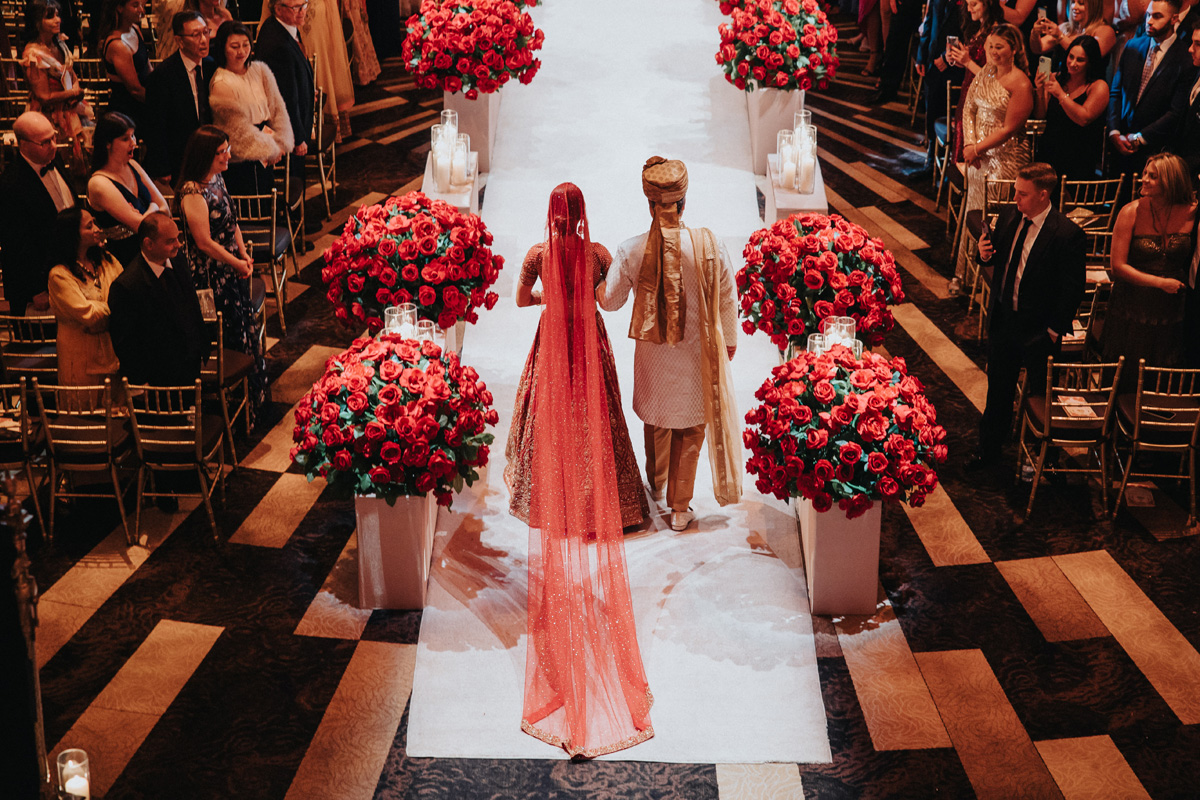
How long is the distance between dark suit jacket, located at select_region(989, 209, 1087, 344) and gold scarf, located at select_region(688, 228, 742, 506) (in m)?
1.55

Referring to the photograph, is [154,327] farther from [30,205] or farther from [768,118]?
[768,118]

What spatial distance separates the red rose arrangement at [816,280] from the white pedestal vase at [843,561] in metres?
0.99

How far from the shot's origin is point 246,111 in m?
Result: 6.68

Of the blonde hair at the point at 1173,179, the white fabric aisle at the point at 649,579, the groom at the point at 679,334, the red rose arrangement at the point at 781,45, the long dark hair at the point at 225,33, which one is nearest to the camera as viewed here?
the white fabric aisle at the point at 649,579

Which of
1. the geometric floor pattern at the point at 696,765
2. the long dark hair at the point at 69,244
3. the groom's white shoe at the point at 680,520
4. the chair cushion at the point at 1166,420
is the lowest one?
the geometric floor pattern at the point at 696,765

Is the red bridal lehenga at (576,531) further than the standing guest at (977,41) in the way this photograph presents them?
No

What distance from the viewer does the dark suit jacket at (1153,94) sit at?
665 centimetres

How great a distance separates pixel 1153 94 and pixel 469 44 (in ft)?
13.6

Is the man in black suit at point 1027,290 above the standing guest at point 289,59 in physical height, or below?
below

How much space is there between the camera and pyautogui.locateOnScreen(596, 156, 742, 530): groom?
457 cm

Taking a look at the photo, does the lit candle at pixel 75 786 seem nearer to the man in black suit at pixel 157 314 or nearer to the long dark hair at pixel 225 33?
the man in black suit at pixel 157 314

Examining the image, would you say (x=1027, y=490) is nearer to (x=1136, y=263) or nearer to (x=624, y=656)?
(x=1136, y=263)

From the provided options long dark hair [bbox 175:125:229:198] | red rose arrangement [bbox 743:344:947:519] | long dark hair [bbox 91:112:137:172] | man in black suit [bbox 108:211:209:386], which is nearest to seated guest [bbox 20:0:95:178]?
long dark hair [bbox 91:112:137:172]

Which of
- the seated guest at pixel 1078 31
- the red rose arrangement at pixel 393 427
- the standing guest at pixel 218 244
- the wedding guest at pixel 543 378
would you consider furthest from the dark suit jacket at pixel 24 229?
Result: the seated guest at pixel 1078 31
